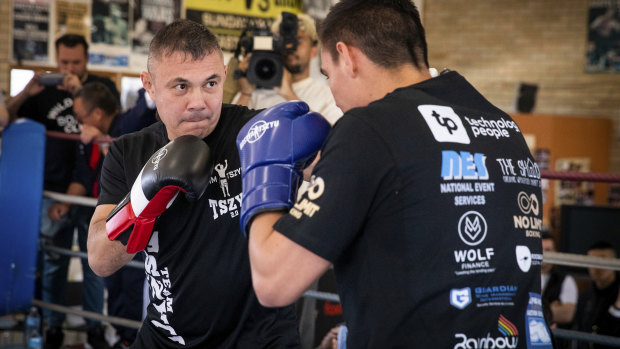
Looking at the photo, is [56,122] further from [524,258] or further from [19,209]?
[524,258]

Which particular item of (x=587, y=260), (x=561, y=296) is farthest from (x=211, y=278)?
(x=561, y=296)

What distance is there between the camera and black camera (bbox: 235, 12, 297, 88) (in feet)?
10.7

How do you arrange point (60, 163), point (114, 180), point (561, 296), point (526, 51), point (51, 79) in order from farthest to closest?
point (526, 51) < point (561, 296) < point (60, 163) < point (51, 79) < point (114, 180)

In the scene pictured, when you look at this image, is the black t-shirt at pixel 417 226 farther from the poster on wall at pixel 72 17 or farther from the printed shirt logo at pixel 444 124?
the poster on wall at pixel 72 17

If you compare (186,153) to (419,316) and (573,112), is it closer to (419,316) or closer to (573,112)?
(419,316)

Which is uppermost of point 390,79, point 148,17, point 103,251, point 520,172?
point 148,17

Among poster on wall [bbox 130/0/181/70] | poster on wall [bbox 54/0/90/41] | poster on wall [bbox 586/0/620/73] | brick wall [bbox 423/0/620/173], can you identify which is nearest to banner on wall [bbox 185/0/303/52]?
poster on wall [bbox 130/0/181/70]

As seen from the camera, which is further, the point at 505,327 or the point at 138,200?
the point at 138,200

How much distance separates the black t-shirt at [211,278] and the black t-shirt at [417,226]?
532 mm

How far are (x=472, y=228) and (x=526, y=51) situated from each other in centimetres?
895

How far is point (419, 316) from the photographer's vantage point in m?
1.22

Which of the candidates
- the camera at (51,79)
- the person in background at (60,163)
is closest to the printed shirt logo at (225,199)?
the person in background at (60,163)

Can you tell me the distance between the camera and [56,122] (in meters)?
4.46

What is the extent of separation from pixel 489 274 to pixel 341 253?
269mm
